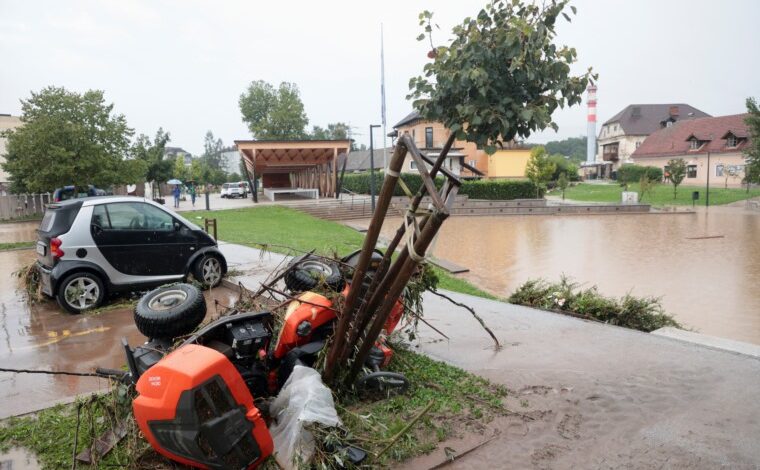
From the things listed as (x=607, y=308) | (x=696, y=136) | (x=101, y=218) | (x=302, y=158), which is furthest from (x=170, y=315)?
(x=696, y=136)

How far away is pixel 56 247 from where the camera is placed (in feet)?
24.3

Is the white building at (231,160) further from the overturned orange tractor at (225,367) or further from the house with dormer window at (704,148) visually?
the overturned orange tractor at (225,367)

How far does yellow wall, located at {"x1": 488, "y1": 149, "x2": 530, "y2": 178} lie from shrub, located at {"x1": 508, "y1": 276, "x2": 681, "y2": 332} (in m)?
48.3

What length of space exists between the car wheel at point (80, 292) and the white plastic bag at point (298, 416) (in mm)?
5535

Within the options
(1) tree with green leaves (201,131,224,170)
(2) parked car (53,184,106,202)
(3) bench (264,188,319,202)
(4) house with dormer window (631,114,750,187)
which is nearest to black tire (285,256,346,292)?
(2) parked car (53,184,106,202)

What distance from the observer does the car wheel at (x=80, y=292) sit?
7441 mm

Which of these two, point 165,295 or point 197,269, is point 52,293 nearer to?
point 197,269

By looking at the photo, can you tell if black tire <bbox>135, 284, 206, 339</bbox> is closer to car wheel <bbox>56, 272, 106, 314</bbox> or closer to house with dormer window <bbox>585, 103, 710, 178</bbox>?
car wheel <bbox>56, 272, 106, 314</bbox>

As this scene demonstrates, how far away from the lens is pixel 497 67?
3156 millimetres

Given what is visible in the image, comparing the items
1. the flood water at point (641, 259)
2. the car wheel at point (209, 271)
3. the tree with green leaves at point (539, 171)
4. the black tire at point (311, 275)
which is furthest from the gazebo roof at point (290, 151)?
the black tire at point (311, 275)

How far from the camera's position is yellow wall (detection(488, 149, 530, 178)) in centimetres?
5509

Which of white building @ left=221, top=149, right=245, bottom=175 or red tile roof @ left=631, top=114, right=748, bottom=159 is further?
white building @ left=221, top=149, right=245, bottom=175

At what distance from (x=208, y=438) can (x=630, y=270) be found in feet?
42.5

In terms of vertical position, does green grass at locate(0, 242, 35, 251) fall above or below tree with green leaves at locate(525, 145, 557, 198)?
below
